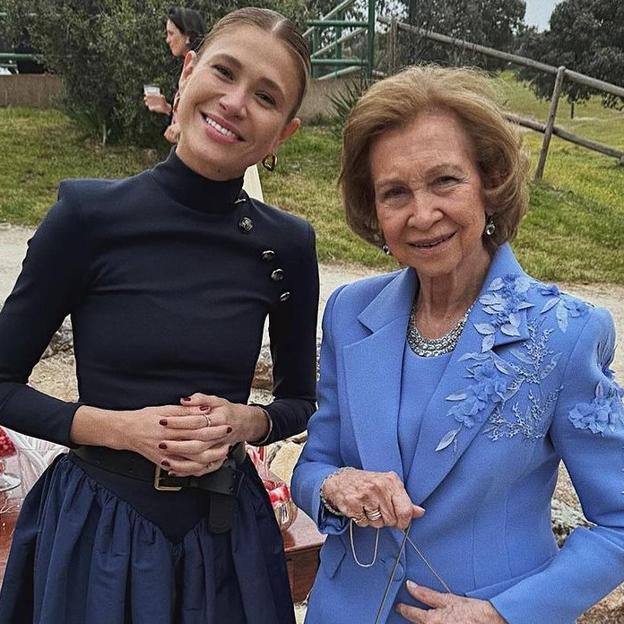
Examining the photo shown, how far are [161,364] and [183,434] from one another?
152mm

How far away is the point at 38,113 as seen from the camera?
12117 millimetres

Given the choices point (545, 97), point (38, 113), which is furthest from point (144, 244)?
point (545, 97)

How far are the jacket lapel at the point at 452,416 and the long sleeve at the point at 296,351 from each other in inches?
14.3

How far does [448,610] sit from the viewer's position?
1.40 metres

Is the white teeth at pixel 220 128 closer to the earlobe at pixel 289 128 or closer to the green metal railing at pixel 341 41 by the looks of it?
the earlobe at pixel 289 128

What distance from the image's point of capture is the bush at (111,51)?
909 cm

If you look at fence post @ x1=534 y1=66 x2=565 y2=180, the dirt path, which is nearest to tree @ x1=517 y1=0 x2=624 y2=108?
fence post @ x1=534 y1=66 x2=565 y2=180

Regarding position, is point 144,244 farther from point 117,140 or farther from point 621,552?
point 117,140

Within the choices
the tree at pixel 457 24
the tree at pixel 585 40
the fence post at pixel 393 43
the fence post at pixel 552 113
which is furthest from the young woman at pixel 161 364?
the tree at pixel 585 40

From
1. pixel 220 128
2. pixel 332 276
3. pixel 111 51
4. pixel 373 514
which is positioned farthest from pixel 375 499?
pixel 111 51

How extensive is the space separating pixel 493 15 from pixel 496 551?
1593 centimetres

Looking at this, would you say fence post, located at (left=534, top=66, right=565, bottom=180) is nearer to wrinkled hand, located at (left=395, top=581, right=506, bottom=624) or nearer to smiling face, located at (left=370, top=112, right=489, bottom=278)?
smiling face, located at (left=370, top=112, right=489, bottom=278)

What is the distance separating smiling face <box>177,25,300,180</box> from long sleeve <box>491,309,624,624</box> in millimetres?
682

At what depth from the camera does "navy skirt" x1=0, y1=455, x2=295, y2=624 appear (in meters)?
1.47
